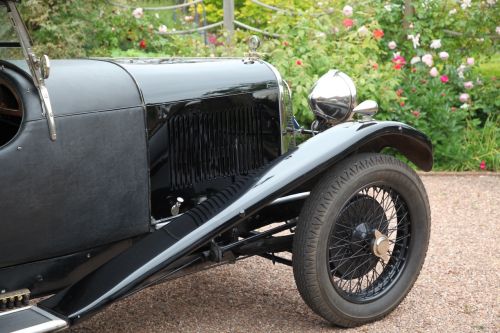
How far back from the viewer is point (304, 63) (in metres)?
5.84

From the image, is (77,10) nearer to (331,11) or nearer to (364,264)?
(331,11)

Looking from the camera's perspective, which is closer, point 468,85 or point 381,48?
point 468,85

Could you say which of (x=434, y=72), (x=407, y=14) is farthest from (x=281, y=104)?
(x=407, y=14)

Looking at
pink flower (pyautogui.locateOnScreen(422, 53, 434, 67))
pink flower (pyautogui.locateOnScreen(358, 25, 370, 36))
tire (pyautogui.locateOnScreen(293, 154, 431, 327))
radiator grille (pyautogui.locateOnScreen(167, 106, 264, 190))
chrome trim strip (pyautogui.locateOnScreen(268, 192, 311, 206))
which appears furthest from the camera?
pink flower (pyautogui.locateOnScreen(422, 53, 434, 67))

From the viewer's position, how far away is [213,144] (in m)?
3.14

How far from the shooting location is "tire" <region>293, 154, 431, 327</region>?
2.82m

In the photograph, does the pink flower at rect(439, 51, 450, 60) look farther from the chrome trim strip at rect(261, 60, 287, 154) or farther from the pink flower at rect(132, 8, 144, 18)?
the chrome trim strip at rect(261, 60, 287, 154)

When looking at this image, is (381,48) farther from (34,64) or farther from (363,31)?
(34,64)

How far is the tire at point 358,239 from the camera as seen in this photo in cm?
282

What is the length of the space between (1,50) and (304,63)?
3374mm

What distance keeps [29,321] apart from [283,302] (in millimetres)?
1318

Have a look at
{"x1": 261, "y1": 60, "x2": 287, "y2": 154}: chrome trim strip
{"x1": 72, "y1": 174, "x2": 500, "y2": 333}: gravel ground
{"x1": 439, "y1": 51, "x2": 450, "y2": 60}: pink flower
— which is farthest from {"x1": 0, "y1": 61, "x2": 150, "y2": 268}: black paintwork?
{"x1": 439, "y1": 51, "x2": 450, "y2": 60}: pink flower

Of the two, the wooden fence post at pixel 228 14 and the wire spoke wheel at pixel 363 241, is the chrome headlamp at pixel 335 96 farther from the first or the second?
the wooden fence post at pixel 228 14

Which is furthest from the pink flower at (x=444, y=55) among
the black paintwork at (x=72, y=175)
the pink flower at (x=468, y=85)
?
the black paintwork at (x=72, y=175)
